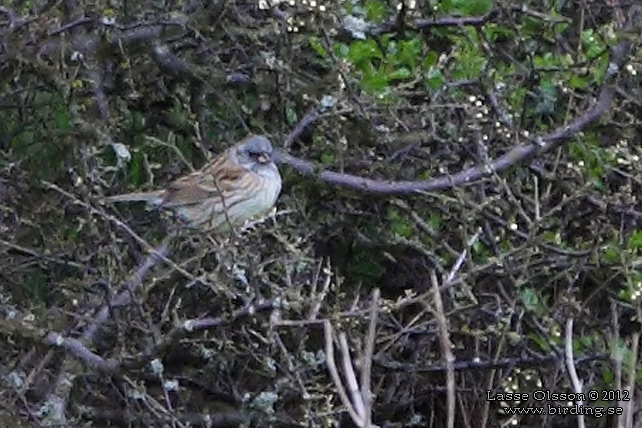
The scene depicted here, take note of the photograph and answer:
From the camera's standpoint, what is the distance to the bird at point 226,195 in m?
5.06

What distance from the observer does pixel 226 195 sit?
227 inches

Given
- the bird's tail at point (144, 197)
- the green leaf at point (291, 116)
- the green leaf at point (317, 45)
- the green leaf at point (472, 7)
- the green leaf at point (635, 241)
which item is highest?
the green leaf at point (472, 7)

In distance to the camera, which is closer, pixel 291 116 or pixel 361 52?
pixel 361 52

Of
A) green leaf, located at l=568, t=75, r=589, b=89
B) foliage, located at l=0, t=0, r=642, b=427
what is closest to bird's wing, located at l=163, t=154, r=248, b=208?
foliage, located at l=0, t=0, r=642, b=427

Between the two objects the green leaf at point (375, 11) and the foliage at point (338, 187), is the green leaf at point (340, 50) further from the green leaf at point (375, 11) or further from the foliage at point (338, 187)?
the green leaf at point (375, 11)

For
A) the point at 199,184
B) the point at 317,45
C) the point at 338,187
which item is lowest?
the point at 199,184

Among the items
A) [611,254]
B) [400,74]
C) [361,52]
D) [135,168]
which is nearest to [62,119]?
[135,168]

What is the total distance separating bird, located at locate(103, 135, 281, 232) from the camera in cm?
506

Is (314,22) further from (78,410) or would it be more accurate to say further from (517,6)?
(78,410)

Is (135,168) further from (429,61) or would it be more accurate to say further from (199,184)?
(429,61)

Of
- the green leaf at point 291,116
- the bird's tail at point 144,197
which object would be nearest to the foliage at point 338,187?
the green leaf at point 291,116

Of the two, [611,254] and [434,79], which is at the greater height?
[434,79]

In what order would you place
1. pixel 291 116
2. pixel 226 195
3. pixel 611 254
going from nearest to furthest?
pixel 611 254 → pixel 291 116 → pixel 226 195

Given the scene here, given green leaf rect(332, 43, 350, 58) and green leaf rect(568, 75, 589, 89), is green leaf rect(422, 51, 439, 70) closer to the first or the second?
green leaf rect(332, 43, 350, 58)
